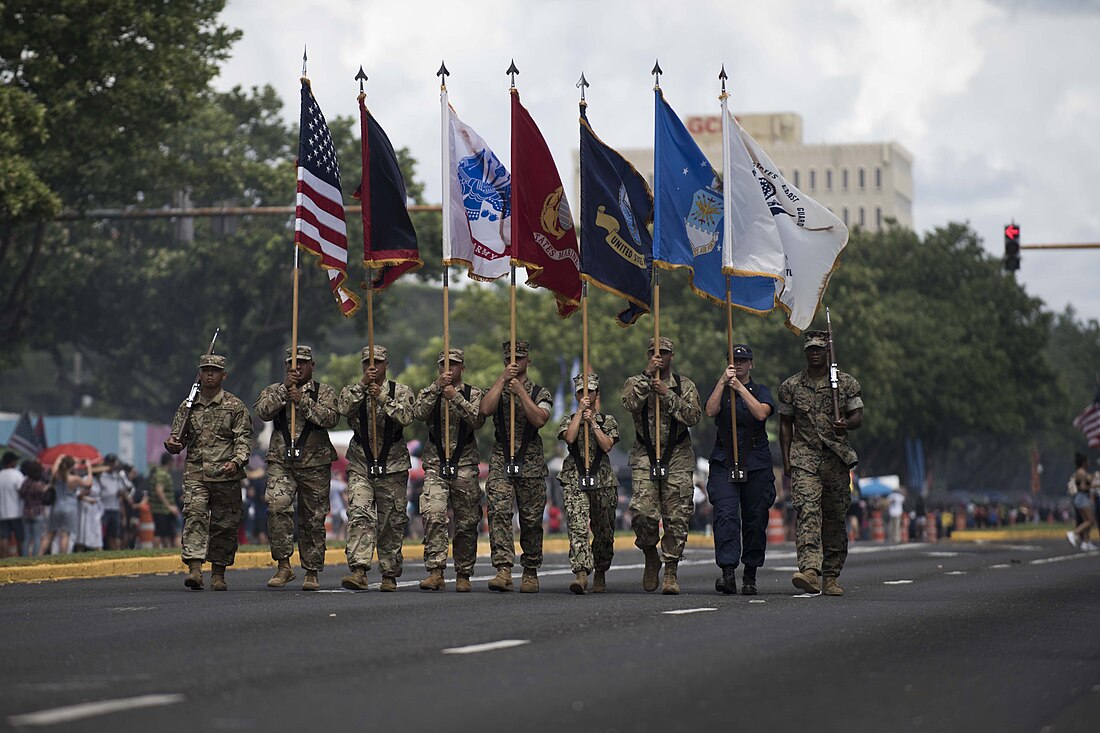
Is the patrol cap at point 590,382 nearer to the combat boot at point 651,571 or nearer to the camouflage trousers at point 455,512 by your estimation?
the camouflage trousers at point 455,512

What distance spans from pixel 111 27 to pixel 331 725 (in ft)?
86.9

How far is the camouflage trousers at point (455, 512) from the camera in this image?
51.3 feet

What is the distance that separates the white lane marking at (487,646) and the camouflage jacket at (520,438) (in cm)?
485

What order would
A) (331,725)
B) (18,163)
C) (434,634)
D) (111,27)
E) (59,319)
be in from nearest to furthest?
(331,725) < (434,634) < (18,163) < (111,27) < (59,319)

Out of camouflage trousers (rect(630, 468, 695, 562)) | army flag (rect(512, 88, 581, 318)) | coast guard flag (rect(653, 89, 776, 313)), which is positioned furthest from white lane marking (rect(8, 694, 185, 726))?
coast guard flag (rect(653, 89, 776, 313))

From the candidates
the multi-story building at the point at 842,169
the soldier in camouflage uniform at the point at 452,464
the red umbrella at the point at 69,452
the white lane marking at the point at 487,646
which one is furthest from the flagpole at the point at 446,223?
the multi-story building at the point at 842,169

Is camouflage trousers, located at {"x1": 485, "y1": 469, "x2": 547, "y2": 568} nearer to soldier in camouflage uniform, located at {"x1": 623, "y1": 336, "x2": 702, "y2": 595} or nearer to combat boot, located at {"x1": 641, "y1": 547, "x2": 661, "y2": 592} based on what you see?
soldier in camouflage uniform, located at {"x1": 623, "y1": 336, "x2": 702, "y2": 595}

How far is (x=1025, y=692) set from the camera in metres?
8.95

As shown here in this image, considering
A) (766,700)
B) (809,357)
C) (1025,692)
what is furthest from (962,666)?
(809,357)

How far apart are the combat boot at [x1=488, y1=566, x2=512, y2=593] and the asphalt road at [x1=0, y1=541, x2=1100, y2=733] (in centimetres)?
17

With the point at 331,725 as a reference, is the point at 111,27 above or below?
above

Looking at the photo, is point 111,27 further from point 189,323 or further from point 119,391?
point 119,391

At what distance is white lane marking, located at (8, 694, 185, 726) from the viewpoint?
724cm

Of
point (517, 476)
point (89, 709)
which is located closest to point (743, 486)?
point (517, 476)
